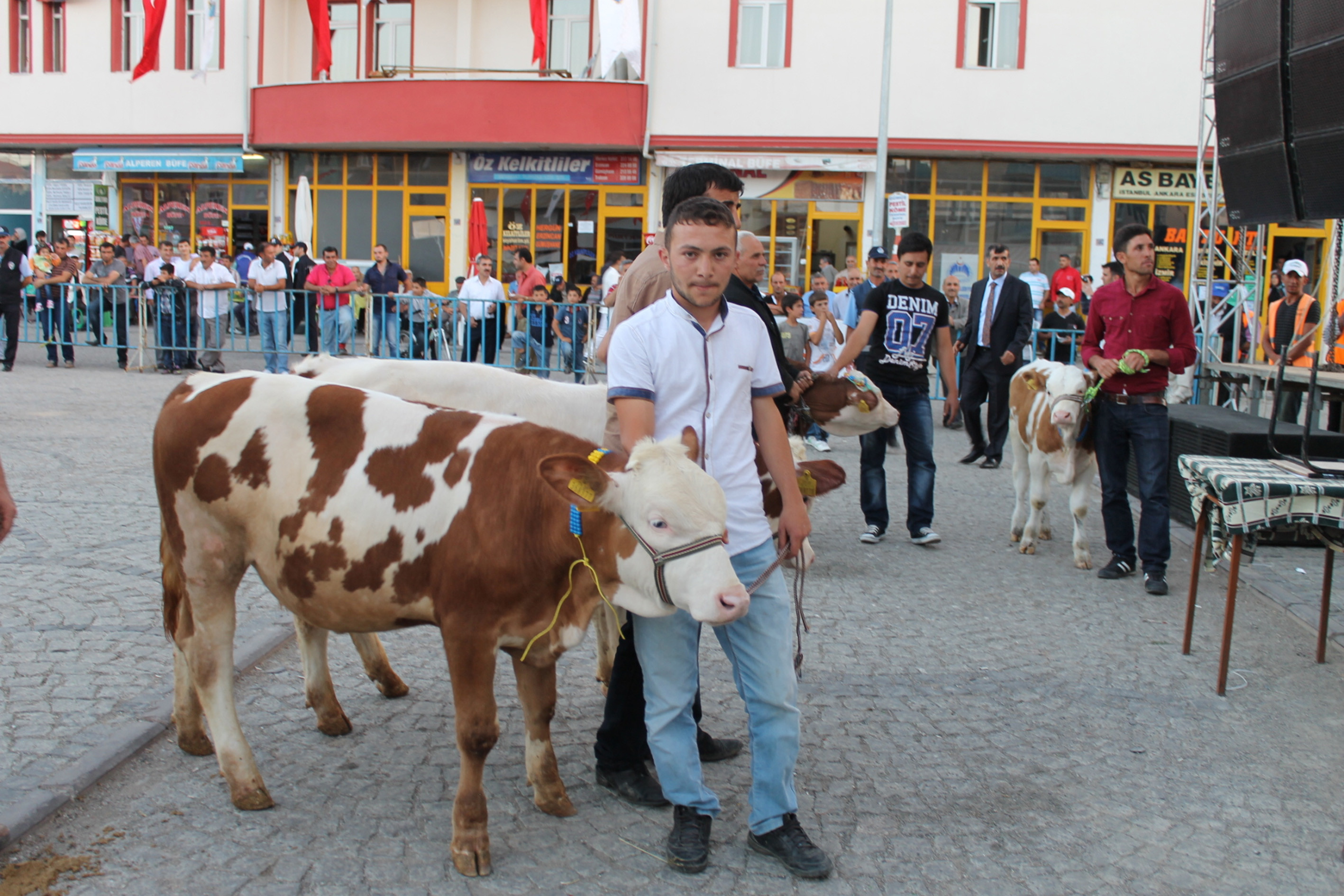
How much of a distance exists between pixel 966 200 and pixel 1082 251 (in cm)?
259

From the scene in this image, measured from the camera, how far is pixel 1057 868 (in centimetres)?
368

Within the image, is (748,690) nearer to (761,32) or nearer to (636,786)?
(636,786)

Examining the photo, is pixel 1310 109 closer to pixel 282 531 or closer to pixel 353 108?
pixel 282 531

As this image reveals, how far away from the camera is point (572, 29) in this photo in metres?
26.3

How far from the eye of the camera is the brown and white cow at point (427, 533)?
10.8ft

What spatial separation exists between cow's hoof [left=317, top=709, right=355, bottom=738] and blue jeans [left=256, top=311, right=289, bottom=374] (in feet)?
44.2

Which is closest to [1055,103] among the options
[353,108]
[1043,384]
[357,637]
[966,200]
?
[966,200]

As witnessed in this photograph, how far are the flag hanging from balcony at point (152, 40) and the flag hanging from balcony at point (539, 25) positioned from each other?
339 inches

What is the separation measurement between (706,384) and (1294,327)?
34.6 feet

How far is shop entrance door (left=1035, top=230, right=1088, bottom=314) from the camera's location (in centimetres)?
2456

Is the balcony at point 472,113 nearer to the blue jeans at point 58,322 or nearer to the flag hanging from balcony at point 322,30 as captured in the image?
the flag hanging from balcony at point 322,30

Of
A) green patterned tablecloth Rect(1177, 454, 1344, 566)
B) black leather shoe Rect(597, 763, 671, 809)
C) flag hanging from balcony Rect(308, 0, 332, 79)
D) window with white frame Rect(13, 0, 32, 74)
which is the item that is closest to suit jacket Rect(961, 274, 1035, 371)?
green patterned tablecloth Rect(1177, 454, 1344, 566)

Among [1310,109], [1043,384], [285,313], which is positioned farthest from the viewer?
[285,313]

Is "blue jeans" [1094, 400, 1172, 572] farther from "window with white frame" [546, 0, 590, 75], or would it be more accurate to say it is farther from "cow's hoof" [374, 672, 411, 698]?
"window with white frame" [546, 0, 590, 75]
